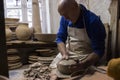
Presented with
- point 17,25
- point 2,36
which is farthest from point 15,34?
point 2,36

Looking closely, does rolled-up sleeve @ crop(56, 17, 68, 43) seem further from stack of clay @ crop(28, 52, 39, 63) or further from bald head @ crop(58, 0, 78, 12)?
stack of clay @ crop(28, 52, 39, 63)

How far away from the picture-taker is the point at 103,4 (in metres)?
2.51

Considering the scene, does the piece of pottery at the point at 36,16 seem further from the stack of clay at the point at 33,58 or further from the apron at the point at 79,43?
the apron at the point at 79,43

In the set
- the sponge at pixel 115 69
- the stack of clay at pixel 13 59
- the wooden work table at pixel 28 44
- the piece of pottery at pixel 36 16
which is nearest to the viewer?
the sponge at pixel 115 69

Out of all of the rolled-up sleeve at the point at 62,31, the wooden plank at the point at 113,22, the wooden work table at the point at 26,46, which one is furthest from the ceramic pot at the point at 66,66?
the wooden work table at the point at 26,46

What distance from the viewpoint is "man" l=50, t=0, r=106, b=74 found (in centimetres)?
184

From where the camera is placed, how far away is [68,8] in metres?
1.83

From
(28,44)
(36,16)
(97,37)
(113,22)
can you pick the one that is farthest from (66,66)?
(36,16)

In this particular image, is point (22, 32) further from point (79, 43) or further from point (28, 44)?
point (79, 43)

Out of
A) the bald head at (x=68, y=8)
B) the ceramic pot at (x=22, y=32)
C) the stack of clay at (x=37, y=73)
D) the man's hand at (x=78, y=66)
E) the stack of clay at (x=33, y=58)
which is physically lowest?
the stack of clay at (x=33, y=58)

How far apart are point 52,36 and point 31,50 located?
0.51 m

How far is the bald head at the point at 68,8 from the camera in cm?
182

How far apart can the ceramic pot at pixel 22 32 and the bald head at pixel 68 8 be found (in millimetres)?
1419

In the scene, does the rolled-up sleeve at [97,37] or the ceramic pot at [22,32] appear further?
the ceramic pot at [22,32]
